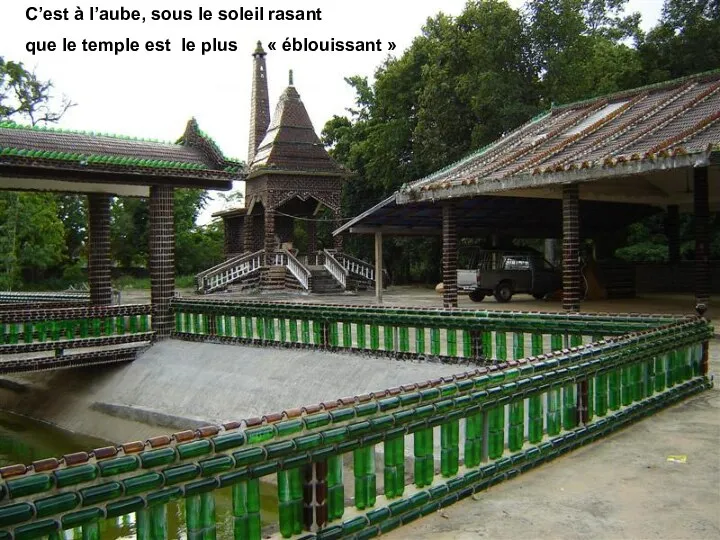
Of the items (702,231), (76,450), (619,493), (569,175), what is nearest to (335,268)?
(569,175)

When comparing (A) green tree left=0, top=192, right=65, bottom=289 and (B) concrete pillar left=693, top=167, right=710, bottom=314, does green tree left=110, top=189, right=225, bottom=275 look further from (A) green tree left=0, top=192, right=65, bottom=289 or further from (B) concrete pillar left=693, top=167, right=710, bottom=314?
(B) concrete pillar left=693, top=167, right=710, bottom=314

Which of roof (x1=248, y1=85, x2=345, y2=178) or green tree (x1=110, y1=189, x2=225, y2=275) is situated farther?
green tree (x1=110, y1=189, x2=225, y2=275)

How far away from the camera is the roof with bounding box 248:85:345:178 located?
31.5 metres

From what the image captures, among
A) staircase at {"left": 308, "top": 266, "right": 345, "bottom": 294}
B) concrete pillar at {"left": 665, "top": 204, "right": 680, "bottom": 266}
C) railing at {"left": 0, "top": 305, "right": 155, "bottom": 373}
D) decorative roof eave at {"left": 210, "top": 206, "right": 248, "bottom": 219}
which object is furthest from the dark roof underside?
decorative roof eave at {"left": 210, "top": 206, "right": 248, "bottom": 219}

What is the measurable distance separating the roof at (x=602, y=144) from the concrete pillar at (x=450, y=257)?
90 cm

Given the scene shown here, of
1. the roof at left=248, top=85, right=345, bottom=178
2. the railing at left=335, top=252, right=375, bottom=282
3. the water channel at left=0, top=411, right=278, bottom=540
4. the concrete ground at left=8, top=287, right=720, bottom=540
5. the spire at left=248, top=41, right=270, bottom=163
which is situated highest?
the spire at left=248, top=41, right=270, bottom=163

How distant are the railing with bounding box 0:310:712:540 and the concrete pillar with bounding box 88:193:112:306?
39.6 feet

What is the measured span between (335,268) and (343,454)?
26.2m

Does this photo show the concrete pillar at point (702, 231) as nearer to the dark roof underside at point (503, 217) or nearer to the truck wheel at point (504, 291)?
the dark roof underside at point (503, 217)

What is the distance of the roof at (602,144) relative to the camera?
42.8 ft

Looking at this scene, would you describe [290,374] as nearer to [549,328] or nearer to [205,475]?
[549,328]

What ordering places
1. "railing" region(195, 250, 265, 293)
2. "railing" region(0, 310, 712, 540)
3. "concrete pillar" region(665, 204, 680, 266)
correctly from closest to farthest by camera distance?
"railing" region(0, 310, 712, 540), "concrete pillar" region(665, 204, 680, 266), "railing" region(195, 250, 265, 293)

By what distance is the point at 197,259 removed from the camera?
46.0 meters

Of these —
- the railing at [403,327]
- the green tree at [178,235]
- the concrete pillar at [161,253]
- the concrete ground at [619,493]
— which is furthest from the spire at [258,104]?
the concrete ground at [619,493]
